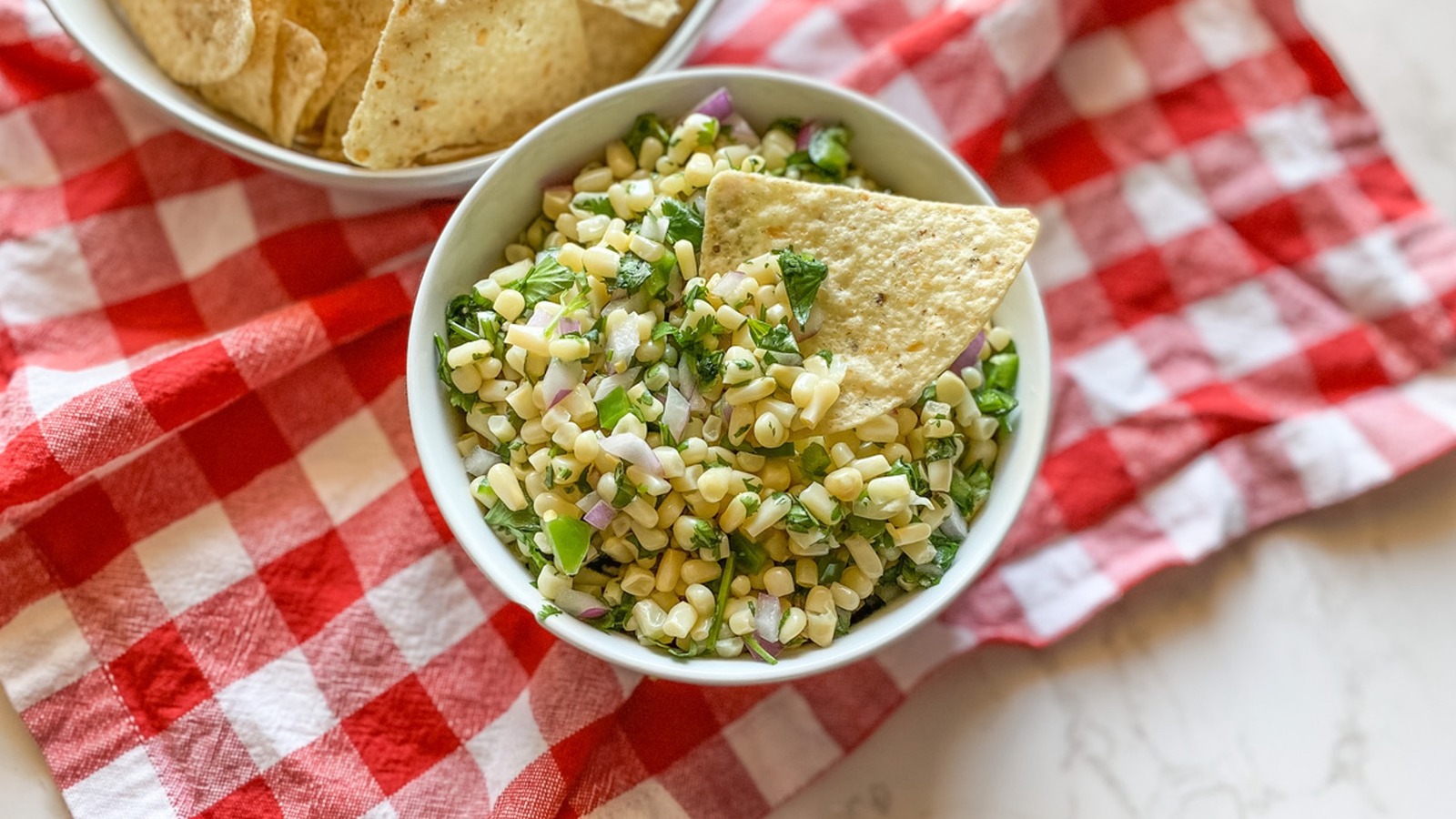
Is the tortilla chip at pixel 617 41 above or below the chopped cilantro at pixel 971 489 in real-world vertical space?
above

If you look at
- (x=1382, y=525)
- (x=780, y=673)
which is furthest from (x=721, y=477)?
(x=1382, y=525)

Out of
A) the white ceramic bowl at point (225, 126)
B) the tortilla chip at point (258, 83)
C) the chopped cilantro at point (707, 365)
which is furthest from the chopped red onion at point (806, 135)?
the tortilla chip at point (258, 83)

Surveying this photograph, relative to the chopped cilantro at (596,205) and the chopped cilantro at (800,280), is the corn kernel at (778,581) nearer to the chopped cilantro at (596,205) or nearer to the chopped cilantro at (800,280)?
the chopped cilantro at (800,280)

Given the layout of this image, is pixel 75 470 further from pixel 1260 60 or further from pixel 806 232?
pixel 1260 60

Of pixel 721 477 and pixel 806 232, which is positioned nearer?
pixel 721 477

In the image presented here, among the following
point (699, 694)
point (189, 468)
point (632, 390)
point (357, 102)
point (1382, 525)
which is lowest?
point (1382, 525)

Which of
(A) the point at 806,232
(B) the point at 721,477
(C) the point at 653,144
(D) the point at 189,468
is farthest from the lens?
(D) the point at 189,468

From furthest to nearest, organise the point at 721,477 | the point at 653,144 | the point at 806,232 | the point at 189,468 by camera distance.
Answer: the point at 189,468 < the point at 653,144 < the point at 806,232 < the point at 721,477
